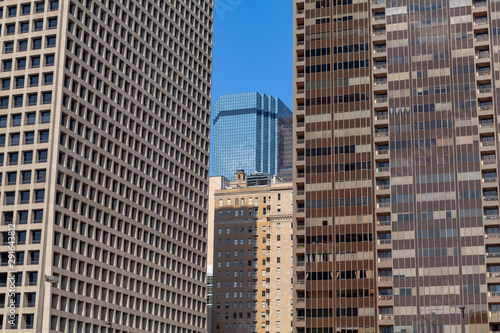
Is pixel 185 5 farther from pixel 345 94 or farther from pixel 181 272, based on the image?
pixel 181 272

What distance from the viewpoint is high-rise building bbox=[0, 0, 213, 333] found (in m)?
120

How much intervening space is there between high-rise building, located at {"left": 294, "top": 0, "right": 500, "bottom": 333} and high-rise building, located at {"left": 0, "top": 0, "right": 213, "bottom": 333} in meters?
28.3

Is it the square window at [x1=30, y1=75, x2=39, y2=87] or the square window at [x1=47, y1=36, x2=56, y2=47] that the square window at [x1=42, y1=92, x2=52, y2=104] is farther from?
the square window at [x1=47, y1=36, x2=56, y2=47]

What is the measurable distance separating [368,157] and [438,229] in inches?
722

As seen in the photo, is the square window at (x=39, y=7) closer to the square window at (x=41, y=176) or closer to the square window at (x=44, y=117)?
the square window at (x=44, y=117)

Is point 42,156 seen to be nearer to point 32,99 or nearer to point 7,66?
point 32,99

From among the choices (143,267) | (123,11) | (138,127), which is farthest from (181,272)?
(123,11)

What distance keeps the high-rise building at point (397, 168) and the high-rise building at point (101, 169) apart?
92.8 feet

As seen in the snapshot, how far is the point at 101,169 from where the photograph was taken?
136 meters

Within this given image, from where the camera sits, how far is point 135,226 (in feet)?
481

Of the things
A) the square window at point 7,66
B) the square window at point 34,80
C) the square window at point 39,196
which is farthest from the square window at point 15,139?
the square window at point 7,66

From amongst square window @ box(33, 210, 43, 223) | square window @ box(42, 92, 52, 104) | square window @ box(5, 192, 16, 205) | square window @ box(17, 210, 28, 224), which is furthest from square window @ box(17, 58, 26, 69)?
square window @ box(33, 210, 43, 223)

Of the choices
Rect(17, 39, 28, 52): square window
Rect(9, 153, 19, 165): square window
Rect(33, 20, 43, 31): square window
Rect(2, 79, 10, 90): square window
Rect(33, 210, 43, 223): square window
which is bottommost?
Rect(33, 210, 43, 223): square window

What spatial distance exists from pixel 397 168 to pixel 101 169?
174 feet
